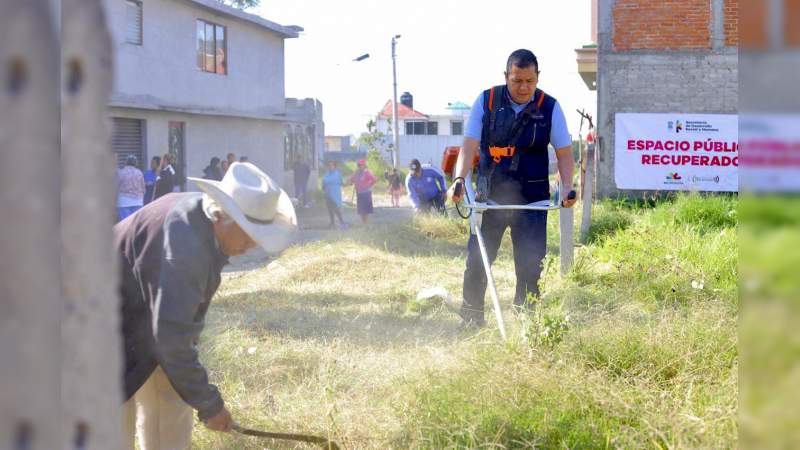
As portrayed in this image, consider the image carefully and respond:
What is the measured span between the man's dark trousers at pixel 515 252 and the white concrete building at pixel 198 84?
10.3m

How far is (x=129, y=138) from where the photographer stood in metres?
18.8

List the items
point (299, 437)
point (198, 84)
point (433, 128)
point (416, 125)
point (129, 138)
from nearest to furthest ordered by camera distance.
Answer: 1. point (299, 437)
2. point (129, 138)
3. point (198, 84)
4. point (433, 128)
5. point (416, 125)

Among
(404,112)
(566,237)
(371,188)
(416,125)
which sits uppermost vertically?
(404,112)

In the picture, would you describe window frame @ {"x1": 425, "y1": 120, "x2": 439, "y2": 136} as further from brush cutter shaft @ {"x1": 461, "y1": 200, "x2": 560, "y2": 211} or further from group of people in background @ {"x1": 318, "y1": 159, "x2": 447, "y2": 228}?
brush cutter shaft @ {"x1": 461, "y1": 200, "x2": 560, "y2": 211}

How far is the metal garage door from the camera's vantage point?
18.2 meters

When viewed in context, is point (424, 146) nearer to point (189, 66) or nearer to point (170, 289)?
point (189, 66)

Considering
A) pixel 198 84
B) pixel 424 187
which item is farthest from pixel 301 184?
pixel 424 187

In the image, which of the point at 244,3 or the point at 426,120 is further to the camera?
the point at 426,120

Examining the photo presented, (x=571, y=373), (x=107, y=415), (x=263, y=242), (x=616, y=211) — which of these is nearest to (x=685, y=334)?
(x=571, y=373)

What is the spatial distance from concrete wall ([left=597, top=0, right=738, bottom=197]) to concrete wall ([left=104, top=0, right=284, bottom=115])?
25.6 ft

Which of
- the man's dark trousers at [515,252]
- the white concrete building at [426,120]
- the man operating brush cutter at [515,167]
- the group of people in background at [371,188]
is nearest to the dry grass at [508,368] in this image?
the man's dark trousers at [515,252]

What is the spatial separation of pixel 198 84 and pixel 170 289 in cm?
1871

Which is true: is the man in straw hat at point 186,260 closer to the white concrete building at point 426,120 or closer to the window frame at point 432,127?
the white concrete building at point 426,120

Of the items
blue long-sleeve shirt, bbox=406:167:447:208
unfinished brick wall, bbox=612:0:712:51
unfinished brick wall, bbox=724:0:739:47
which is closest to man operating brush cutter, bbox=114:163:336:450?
blue long-sleeve shirt, bbox=406:167:447:208
